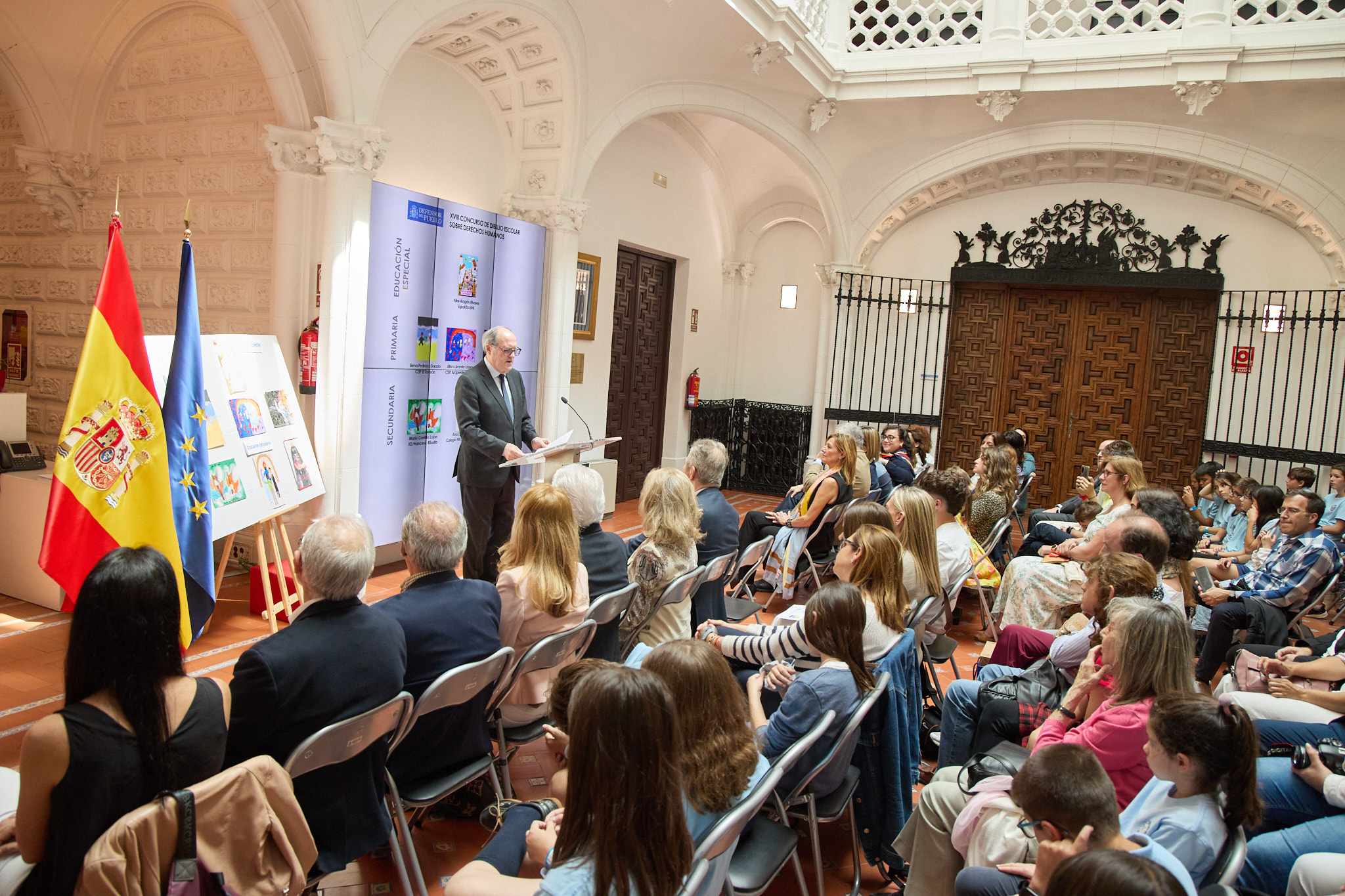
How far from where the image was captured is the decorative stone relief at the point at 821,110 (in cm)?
830

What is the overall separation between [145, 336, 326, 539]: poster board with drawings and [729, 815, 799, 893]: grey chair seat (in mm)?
2727

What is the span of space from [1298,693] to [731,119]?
6.72 metres

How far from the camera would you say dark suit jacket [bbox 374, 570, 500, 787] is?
7.86 ft

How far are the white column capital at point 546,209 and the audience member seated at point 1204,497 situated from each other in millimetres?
5202

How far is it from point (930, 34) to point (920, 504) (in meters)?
6.25

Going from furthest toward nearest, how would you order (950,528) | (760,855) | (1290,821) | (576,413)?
(576,413) → (950,528) → (1290,821) → (760,855)

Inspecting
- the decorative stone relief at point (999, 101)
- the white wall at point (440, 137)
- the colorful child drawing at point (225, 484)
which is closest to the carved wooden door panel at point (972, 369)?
the decorative stone relief at point (999, 101)

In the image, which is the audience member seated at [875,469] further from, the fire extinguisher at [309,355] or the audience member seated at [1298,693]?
the fire extinguisher at [309,355]

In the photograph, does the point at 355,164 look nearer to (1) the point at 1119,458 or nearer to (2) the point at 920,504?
(2) the point at 920,504

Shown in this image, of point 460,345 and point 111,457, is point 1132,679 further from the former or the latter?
point 460,345

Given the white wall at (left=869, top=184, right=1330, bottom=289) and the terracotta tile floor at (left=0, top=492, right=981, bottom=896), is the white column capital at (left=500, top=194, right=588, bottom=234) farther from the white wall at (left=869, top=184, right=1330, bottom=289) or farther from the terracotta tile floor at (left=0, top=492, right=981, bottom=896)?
the white wall at (left=869, top=184, right=1330, bottom=289)

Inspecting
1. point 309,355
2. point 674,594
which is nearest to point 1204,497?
point 674,594

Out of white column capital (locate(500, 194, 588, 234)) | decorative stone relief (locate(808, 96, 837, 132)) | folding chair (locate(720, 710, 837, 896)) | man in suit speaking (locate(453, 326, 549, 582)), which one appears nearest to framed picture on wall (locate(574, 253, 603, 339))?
white column capital (locate(500, 194, 588, 234))

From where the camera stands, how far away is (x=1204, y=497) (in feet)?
23.0
